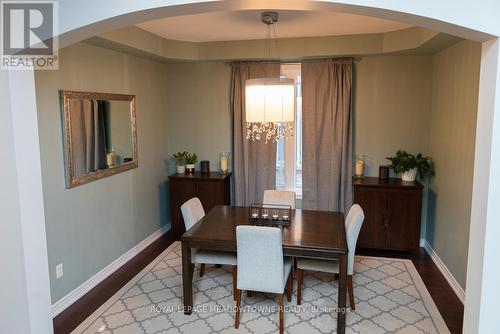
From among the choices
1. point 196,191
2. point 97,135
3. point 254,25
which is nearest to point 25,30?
point 97,135

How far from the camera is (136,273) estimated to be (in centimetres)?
404

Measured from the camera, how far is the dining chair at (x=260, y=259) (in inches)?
107

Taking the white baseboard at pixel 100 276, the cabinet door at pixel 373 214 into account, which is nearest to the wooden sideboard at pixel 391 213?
the cabinet door at pixel 373 214

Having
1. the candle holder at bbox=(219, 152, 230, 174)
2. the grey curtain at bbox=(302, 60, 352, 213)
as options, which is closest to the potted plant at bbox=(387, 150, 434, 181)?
the grey curtain at bbox=(302, 60, 352, 213)

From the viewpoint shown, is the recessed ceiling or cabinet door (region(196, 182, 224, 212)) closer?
the recessed ceiling

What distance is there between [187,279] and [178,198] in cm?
195

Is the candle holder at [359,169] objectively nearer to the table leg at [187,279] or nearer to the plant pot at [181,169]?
the plant pot at [181,169]

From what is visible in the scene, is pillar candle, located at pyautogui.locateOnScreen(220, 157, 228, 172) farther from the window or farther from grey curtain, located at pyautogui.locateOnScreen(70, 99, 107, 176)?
grey curtain, located at pyautogui.locateOnScreen(70, 99, 107, 176)

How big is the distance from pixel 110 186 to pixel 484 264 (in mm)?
3455

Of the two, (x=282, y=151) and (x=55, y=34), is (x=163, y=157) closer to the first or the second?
(x=282, y=151)

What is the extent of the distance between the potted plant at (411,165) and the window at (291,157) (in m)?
1.23

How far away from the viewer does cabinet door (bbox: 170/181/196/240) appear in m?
4.94

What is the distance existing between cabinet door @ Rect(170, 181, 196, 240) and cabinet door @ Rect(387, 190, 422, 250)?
2.49 m

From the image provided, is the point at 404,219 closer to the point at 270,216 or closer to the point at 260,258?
the point at 270,216
